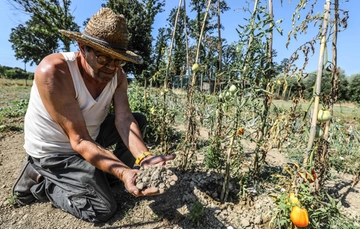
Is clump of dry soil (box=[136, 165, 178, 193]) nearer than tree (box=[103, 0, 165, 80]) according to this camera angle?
Yes

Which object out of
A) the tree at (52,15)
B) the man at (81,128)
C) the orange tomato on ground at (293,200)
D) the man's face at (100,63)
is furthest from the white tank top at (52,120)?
the tree at (52,15)

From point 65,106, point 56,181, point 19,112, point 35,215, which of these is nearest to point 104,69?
point 65,106

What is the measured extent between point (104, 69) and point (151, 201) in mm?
1145

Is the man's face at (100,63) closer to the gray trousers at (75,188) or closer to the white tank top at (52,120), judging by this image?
the white tank top at (52,120)

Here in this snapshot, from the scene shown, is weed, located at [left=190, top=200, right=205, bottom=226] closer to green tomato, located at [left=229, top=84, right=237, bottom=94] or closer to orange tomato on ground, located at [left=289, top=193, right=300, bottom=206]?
orange tomato on ground, located at [left=289, top=193, right=300, bottom=206]

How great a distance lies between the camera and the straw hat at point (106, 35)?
1.49 m

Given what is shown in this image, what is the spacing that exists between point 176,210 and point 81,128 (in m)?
0.97

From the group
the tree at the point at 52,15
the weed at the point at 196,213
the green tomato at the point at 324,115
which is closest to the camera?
the green tomato at the point at 324,115

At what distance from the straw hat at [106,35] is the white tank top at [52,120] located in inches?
11.3

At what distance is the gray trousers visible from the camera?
5.54 ft

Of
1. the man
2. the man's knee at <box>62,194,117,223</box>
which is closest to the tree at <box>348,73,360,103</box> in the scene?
the man

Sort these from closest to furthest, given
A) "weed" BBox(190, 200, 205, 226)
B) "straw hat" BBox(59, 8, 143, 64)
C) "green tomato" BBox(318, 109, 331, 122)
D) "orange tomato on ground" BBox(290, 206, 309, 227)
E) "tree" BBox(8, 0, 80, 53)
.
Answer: "orange tomato on ground" BBox(290, 206, 309, 227) → "green tomato" BBox(318, 109, 331, 122) → "straw hat" BBox(59, 8, 143, 64) → "weed" BBox(190, 200, 205, 226) → "tree" BBox(8, 0, 80, 53)

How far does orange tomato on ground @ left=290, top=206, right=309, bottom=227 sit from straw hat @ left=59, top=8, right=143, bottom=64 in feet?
4.78

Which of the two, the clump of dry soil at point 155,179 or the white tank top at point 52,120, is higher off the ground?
the white tank top at point 52,120
